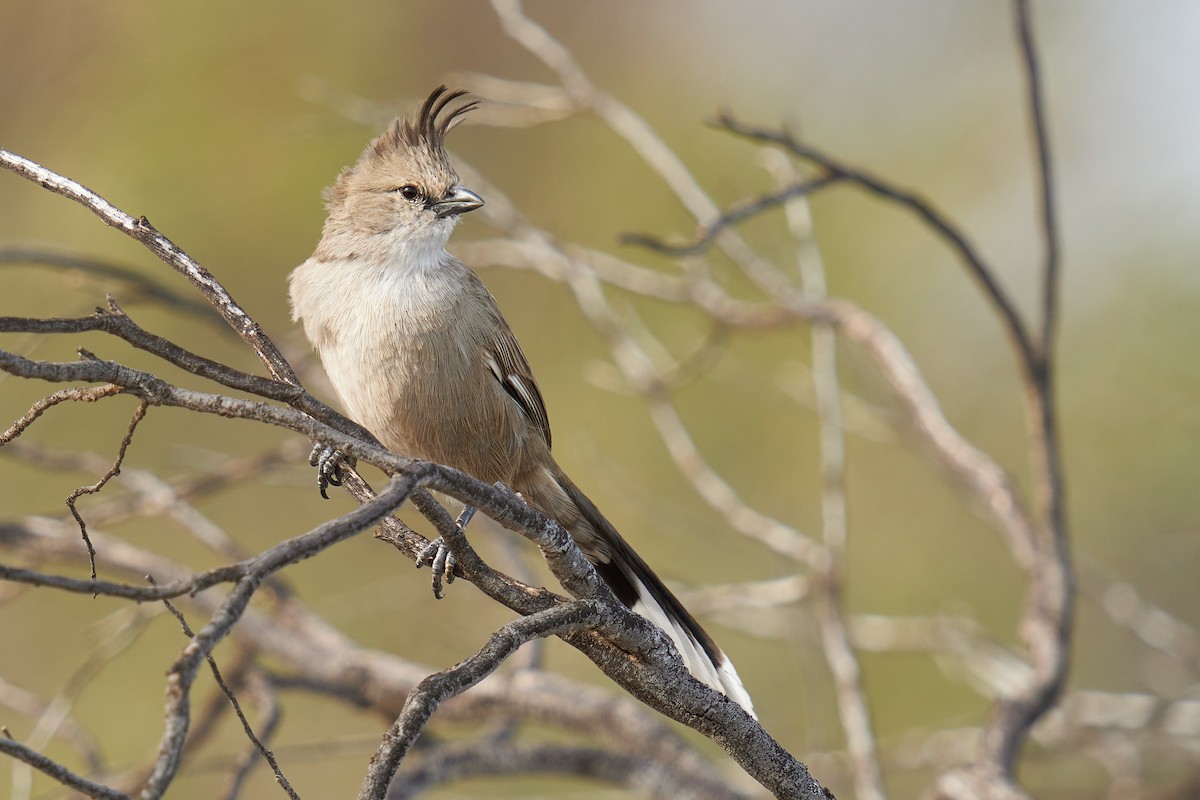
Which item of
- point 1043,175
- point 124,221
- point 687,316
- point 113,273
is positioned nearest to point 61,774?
point 124,221

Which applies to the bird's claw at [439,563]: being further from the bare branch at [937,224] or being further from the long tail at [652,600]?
the bare branch at [937,224]

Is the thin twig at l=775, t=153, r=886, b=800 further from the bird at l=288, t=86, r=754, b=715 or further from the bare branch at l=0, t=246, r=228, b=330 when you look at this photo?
the bare branch at l=0, t=246, r=228, b=330

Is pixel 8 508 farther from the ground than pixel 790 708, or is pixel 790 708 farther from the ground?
pixel 8 508

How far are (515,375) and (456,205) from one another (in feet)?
2.10

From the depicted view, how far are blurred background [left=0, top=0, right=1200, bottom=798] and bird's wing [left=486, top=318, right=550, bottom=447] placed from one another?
223 cm

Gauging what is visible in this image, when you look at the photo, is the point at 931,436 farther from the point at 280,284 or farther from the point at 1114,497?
the point at 280,284

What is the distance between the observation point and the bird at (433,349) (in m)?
3.44

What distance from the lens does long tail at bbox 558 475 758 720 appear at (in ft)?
11.2

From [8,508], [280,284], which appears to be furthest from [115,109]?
[8,508]

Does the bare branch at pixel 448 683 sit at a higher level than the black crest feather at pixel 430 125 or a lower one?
lower

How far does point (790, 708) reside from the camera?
21.6ft

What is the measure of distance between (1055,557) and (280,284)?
530 centimetres

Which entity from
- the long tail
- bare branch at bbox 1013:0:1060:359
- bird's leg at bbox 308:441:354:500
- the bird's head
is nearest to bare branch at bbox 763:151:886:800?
bare branch at bbox 1013:0:1060:359

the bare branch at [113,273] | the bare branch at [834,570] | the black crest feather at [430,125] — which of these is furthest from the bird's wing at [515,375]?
the bare branch at [113,273]
